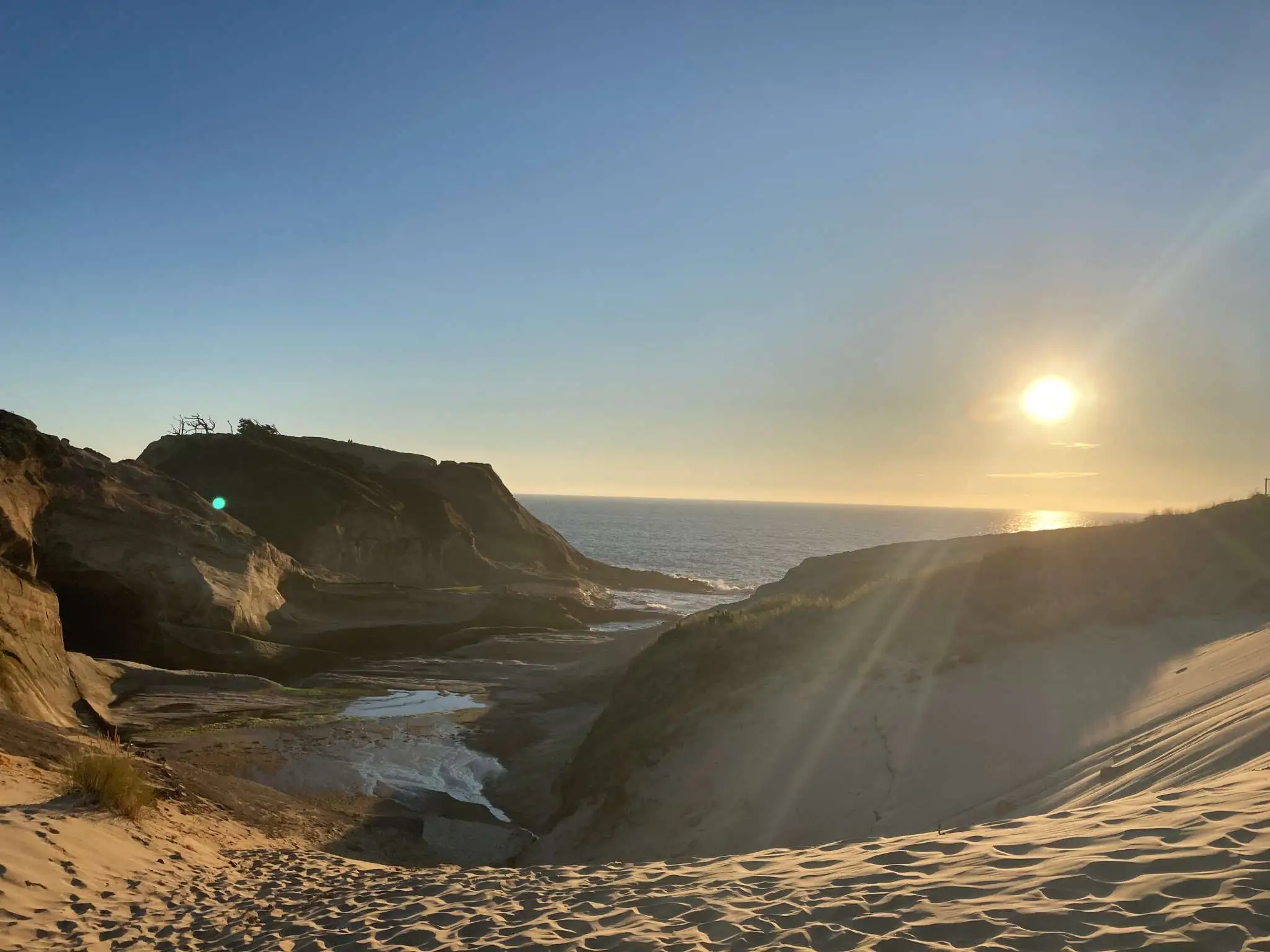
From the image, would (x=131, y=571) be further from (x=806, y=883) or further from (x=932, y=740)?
(x=806, y=883)

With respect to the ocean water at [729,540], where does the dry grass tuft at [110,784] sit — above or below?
below

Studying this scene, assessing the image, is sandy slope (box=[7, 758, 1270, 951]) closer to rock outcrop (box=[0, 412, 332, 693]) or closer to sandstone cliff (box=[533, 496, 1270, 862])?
sandstone cliff (box=[533, 496, 1270, 862])

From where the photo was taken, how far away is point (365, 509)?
47156mm

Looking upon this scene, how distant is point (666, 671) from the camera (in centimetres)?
1712

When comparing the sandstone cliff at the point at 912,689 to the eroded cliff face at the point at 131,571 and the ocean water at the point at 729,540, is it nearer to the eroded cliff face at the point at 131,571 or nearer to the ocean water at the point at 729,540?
the eroded cliff face at the point at 131,571

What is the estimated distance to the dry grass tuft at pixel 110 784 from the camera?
31.7 ft

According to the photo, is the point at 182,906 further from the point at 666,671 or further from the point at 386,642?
the point at 386,642

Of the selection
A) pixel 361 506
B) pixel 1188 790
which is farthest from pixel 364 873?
pixel 361 506

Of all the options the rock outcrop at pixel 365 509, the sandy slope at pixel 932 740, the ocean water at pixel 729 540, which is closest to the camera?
the sandy slope at pixel 932 740

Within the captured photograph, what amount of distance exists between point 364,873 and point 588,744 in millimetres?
7389

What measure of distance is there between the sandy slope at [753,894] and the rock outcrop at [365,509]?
36.6 m

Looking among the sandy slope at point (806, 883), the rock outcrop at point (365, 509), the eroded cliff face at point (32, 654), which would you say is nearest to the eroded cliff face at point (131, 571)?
the eroded cliff face at point (32, 654)

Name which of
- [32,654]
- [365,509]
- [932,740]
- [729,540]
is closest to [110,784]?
[32,654]

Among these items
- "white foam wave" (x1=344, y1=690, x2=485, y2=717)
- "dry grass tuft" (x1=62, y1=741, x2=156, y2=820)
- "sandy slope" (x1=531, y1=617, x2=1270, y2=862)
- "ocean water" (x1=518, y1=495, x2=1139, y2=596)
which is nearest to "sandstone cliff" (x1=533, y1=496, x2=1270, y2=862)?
"sandy slope" (x1=531, y1=617, x2=1270, y2=862)
